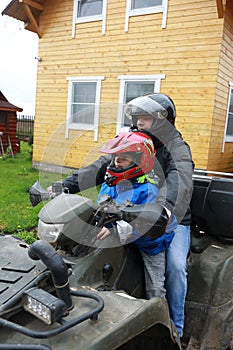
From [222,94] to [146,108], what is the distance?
303 inches

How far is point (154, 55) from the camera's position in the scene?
9875mm

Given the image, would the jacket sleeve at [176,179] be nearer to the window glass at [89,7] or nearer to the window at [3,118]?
the window glass at [89,7]

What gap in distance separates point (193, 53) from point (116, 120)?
7859 millimetres

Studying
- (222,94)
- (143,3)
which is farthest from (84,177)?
(143,3)

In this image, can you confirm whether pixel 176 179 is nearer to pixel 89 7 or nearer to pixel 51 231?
pixel 51 231

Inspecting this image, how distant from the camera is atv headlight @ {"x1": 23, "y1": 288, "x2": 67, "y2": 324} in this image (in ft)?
4.13

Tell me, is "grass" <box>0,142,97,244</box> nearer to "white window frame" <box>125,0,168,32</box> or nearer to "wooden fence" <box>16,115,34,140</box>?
"white window frame" <box>125,0,168,32</box>

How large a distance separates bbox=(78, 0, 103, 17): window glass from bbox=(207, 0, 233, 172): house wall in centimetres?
395

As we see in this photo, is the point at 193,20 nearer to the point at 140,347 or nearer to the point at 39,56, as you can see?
the point at 39,56

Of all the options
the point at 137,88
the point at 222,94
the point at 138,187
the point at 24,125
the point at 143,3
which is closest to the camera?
the point at 138,187

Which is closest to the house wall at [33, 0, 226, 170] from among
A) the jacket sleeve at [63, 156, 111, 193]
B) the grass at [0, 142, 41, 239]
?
the grass at [0, 142, 41, 239]

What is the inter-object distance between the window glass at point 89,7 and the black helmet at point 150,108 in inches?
374

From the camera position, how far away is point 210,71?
898 centimetres

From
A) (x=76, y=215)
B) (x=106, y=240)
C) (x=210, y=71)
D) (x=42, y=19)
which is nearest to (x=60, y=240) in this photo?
(x=76, y=215)
